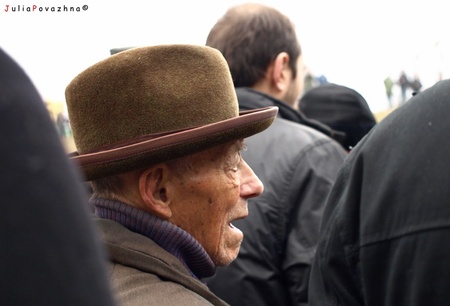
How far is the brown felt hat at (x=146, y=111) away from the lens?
203 centimetres

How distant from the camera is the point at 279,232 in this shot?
3.25 meters

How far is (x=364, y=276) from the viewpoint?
6.19 feet

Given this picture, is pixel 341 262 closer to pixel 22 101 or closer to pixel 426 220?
pixel 426 220

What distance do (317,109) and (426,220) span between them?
311cm

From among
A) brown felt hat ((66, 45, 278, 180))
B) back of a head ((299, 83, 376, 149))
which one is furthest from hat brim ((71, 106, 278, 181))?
back of a head ((299, 83, 376, 149))

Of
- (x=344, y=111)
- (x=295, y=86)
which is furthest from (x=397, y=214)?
(x=344, y=111)

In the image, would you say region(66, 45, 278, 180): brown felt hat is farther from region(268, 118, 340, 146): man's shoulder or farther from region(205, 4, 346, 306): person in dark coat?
region(268, 118, 340, 146): man's shoulder

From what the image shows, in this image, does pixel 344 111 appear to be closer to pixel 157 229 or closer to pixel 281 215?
pixel 281 215

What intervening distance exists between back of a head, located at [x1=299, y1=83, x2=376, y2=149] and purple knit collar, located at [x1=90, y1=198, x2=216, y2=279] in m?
2.61

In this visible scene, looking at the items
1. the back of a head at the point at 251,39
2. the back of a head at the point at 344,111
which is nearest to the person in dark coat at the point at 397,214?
the back of a head at the point at 251,39

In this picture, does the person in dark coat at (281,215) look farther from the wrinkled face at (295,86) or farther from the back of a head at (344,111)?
the back of a head at (344,111)

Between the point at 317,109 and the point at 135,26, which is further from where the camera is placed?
the point at 317,109

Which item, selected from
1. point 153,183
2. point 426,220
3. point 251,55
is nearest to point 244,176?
point 153,183

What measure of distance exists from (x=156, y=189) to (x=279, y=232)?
125 cm
